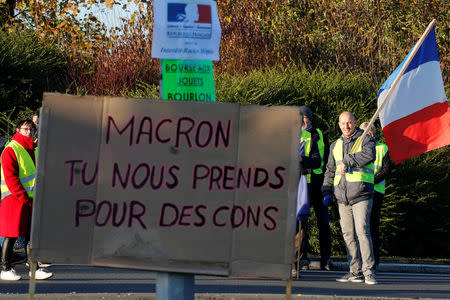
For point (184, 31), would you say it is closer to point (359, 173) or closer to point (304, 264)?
point (359, 173)

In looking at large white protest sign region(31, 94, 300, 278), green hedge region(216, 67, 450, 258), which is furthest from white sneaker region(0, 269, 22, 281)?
green hedge region(216, 67, 450, 258)

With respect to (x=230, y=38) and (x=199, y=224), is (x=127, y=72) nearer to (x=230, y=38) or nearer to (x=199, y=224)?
(x=230, y=38)

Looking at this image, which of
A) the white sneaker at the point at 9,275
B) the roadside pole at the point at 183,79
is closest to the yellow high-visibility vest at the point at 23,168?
the white sneaker at the point at 9,275

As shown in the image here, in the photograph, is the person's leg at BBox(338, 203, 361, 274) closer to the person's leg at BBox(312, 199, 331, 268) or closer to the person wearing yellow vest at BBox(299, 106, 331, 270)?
the person wearing yellow vest at BBox(299, 106, 331, 270)

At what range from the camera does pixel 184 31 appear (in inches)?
205

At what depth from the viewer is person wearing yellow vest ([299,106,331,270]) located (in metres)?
9.87

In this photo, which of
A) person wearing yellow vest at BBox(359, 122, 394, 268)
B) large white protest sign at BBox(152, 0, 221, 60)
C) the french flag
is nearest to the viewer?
large white protest sign at BBox(152, 0, 221, 60)

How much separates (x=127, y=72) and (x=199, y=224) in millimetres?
16296

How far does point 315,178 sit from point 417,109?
2364 mm

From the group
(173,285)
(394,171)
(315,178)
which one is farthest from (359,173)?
(394,171)

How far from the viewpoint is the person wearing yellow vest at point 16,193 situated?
9117 mm

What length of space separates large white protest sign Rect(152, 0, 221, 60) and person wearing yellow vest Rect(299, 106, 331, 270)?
4.39 metres

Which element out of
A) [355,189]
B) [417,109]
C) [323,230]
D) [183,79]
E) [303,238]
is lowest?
[303,238]

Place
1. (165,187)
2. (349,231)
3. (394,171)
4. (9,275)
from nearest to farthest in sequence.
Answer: (165,187) < (9,275) < (349,231) < (394,171)
